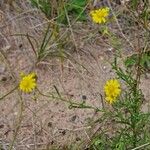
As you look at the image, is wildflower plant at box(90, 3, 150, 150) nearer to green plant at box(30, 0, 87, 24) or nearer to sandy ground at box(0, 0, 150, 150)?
sandy ground at box(0, 0, 150, 150)

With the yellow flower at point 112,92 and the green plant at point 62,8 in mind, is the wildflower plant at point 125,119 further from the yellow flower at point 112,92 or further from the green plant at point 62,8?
the green plant at point 62,8

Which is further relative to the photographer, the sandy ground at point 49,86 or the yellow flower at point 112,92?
the sandy ground at point 49,86

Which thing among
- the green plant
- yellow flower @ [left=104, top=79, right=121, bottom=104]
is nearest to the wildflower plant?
yellow flower @ [left=104, top=79, right=121, bottom=104]

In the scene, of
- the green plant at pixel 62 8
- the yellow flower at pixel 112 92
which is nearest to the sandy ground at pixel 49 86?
the green plant at pixel 62 8

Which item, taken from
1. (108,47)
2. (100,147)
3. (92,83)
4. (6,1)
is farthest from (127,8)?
(100,147)

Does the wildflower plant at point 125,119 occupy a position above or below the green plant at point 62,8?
below

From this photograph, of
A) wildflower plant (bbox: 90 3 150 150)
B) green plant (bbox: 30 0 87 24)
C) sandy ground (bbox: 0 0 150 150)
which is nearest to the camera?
wildflower plant (bbox: 90 3 150 150)

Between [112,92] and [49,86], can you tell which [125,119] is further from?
[49,86]

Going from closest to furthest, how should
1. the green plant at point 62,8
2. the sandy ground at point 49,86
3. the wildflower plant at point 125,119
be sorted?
the wildflower plant at point 125,119, the sandy ground at point 49,86, the green plant at point 62,8

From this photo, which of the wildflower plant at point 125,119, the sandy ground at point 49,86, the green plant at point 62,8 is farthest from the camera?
the green plant at point 62,8
